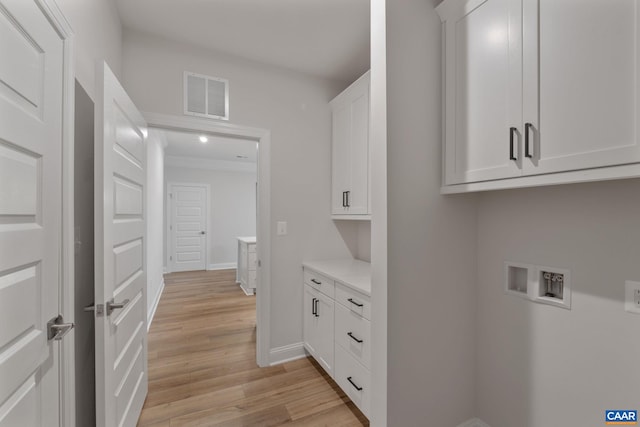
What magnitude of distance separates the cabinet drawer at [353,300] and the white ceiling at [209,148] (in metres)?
3.20

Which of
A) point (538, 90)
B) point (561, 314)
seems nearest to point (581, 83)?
point (538, 90)

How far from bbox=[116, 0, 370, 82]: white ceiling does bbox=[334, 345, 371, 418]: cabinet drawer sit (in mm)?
2342

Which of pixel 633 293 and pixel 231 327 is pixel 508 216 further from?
pixel 231 327

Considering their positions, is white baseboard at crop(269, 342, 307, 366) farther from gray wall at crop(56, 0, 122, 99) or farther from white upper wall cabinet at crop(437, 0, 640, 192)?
gray wall at crop(56, 0, 122, 99)

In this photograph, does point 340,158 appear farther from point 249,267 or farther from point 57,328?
point 249,267

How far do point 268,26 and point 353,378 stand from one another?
100 inches

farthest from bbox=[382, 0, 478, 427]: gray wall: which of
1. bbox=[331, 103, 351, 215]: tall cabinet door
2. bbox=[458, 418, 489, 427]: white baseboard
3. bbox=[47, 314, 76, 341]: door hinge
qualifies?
bbox=[47, 314, 76, 341]: door hinge

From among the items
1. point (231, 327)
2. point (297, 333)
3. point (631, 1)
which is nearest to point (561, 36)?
point (631, 1)

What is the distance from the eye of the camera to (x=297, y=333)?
2.53m

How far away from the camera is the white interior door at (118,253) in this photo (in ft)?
3.86

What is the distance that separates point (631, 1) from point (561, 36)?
17 centimetres

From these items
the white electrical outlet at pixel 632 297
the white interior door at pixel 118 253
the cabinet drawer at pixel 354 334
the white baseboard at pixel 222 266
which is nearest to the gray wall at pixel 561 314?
the white electrical outlet at pixel 632 297

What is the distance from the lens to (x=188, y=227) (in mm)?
6402

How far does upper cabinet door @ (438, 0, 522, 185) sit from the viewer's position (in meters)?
1.08
